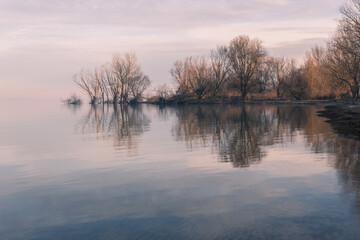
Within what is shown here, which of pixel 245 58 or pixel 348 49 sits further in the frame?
pixel 245 58

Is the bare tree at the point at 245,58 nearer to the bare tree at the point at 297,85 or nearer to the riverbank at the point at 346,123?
the bare tree at the point at 297,85

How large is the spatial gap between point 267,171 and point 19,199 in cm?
630

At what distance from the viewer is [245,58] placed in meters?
67.6

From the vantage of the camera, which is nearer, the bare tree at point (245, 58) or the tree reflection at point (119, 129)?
the tree reflection at point (119, 129)

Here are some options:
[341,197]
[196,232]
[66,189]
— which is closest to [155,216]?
[196,232]

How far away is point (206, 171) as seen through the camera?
913 cm

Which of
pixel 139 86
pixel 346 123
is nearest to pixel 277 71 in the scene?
pixel 139 86

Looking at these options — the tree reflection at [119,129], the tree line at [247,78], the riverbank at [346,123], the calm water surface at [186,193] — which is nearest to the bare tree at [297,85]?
the tree line at [247,78]

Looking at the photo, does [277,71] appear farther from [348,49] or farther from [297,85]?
[348,49]

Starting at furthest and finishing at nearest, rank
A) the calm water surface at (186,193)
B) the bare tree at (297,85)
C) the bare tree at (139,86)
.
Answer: the bare tree at (139,86)
the bare tree at (297,85)
the calm water surface at (186,193)

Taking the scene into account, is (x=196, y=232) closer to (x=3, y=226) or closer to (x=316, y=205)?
(x=316, y=205)

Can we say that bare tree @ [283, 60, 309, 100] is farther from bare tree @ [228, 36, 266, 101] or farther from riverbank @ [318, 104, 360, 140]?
riverbank @ [318, 104, 360, 140]

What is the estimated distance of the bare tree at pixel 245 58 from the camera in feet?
220

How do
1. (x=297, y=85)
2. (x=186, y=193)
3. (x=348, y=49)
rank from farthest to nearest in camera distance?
(x=297, y=85)
(x=348, y=49)
(x=186, y=193)
